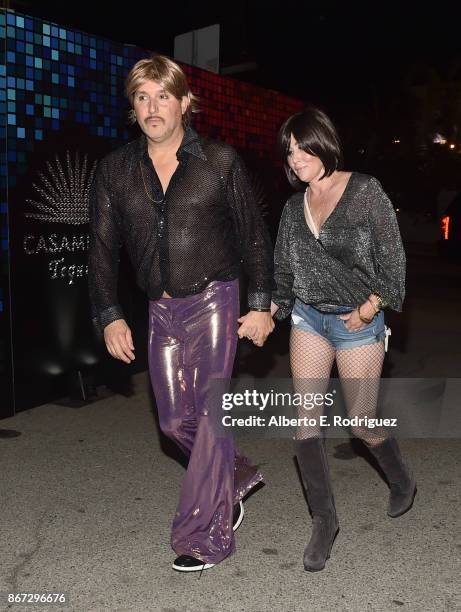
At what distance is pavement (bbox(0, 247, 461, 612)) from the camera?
327cm

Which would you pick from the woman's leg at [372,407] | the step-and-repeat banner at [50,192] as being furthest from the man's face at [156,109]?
the step-and-repeat banner at [50,192]

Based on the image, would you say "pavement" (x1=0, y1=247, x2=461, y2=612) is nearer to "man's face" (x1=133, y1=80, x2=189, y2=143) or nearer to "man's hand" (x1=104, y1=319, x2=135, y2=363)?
"man's hand" (x1=104, y1=319, x2=135, y2=363)

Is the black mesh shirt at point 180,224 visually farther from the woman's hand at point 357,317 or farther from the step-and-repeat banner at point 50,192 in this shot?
the step-and-repeat banner at point 50,192

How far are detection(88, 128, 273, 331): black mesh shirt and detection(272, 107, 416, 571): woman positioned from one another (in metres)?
0.18

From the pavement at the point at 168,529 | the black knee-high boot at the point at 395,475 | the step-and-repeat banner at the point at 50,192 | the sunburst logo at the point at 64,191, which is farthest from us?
the sunburst logo at the point at 64,191

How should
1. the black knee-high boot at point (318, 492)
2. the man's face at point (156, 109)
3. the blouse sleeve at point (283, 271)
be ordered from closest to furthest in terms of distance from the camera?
the man's face at point (156, 109) → the black knee-high boot at point (318, 492) → the blouse sleeve at point (283, 271)

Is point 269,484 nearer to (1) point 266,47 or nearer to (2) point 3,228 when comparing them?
(2) point 3,228

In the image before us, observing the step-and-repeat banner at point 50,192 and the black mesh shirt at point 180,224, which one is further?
the step-and-repeat banner at point 50,192

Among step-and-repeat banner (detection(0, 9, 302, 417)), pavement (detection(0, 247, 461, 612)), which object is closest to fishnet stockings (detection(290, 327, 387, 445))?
pavement (detection(0, 247, 461, 612))

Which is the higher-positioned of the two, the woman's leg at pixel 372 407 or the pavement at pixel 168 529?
the woman's leg at pixel 372 407

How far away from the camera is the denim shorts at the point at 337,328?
360cm

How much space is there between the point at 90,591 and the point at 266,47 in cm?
3285

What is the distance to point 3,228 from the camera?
5.65m

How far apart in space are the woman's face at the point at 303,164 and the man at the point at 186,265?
0.22 m
